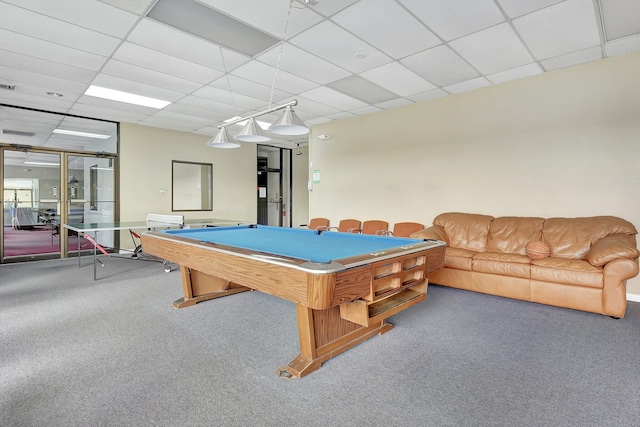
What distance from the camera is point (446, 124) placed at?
16.4 feet

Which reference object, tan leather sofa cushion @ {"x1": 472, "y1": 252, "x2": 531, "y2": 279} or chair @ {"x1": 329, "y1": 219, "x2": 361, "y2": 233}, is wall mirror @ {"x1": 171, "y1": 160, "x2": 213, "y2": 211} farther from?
tan leather sofa cushion @ {"x1": 472, "y1": 252, "x2": 531, "y2": 279}

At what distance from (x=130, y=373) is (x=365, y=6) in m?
3.29

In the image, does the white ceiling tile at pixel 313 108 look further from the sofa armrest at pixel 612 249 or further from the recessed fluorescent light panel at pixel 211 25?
the sofa armrest at pixel 612 249

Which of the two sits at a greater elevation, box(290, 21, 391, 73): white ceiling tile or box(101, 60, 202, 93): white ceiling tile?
box(290, 21, 391, 73): white ceiling tile

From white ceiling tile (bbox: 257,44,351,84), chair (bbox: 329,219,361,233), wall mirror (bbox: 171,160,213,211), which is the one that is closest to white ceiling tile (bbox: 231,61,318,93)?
white ceiling tile (bbox: 257,44,351,84)

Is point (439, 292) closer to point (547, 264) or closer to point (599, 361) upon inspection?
point (547, 264)

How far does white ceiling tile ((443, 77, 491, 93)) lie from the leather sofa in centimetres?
184

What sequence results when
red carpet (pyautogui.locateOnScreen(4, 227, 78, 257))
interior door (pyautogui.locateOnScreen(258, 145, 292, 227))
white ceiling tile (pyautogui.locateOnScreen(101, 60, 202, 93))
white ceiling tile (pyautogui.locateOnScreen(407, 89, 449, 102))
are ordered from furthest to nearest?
interior door (pyautogui.locateOnScreen(258, 145, 292, 227)), red carpet (pyautogui.locateOnScreen(4, 227, 78, 257)), white ceiling tile (pyautogui.locateOnScreen(407, 89, 449, 102)), white ceiling tile (pyautogui.locateOnScreen(101, 60, 202, 93))

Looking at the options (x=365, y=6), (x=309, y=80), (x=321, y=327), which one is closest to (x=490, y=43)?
(x=365, y=6)

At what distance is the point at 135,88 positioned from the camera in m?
4.55

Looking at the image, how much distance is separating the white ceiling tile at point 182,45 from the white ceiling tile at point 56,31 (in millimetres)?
320

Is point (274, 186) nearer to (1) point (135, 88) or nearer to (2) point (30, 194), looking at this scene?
(1) point (135, 88)

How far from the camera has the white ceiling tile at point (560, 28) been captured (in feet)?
9.03

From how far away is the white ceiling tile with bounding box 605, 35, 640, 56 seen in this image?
3258 millimetres
